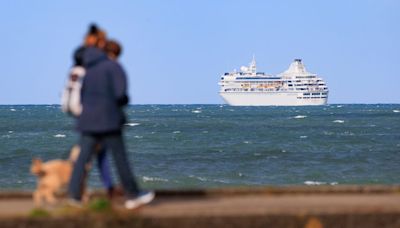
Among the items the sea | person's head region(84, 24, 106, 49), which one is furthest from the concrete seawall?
the sea

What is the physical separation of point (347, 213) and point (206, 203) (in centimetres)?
120

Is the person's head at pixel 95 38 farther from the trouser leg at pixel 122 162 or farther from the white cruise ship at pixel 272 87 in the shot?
the white cruise ship at pixel 272 87

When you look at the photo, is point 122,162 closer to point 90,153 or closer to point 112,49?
point 90,153

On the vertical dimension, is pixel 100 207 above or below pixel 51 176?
below

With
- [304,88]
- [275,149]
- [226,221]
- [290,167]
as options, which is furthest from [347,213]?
[304,88]

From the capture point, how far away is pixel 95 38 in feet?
21.0

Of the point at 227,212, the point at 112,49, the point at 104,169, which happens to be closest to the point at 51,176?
the point at 104,169

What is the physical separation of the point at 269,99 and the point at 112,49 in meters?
124

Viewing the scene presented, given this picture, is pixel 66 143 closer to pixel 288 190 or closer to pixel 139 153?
pixel 139 153

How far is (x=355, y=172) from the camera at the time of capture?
23.4 metres

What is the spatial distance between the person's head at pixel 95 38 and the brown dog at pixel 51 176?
2.42ft

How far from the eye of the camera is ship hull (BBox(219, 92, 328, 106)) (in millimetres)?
129625

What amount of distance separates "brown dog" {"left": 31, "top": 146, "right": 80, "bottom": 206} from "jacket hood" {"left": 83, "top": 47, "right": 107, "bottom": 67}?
24.5 inches

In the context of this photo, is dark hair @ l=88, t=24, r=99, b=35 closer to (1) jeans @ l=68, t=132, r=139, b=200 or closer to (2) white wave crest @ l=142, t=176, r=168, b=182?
(1) jeans @ l=68, t=132, r=139, b=200
